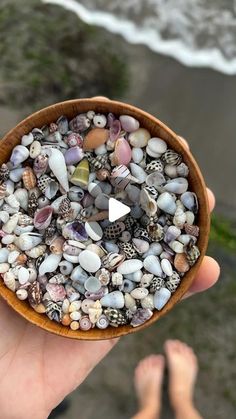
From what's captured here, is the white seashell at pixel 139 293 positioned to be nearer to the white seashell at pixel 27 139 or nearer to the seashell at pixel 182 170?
the seashell at pixel 182 170

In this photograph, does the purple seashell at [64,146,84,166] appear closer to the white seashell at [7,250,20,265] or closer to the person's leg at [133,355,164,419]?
the white seashell at [7,250,20,265]

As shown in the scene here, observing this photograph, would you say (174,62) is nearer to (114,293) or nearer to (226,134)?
(226,134)

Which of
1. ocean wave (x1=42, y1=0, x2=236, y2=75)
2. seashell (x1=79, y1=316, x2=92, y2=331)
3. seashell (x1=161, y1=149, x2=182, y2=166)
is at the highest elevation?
seashell (x1=161, y1=149, x2=182, y2=166)

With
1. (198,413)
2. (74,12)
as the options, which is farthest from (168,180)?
(74,12)

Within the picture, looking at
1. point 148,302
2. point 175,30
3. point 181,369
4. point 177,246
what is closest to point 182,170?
point 177,246

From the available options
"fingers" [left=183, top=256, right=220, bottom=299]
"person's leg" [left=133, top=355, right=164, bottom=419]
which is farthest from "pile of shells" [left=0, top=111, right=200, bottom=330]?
"person's leg" [left=133, top=355, right=164, bottom=419]

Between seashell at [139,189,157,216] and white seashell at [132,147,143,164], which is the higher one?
white seashell at [132,147,143,164]

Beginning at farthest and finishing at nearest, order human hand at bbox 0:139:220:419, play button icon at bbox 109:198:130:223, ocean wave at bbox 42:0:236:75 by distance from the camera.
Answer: ocean wave at bbox 42:0:236:75
human hand at bbox 0:139:220:419
play button icon at bbox 109:198:130:223

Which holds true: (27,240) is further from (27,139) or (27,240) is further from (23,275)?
(27,139)
